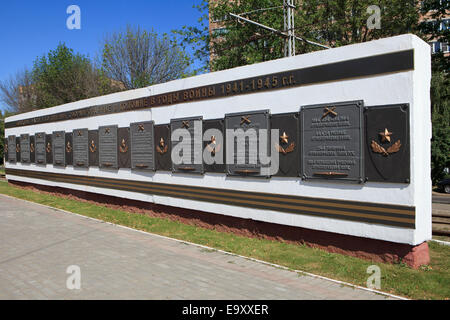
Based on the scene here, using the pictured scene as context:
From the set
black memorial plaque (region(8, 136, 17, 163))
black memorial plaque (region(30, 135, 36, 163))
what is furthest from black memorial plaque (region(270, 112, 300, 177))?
black memorial plaque (region(8, 136, 17, 163))

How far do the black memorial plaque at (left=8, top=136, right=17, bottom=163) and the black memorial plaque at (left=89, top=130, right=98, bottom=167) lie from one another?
9.59 meters

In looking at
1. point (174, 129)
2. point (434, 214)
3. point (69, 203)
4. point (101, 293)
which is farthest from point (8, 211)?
point (434, 214)

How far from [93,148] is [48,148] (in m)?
4.60

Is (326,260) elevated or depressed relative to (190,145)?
depressed

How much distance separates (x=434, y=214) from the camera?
347 inches

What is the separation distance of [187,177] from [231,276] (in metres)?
4.72

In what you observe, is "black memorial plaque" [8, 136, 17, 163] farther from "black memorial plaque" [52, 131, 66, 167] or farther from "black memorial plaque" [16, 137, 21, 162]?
"black memorial plaque" [52, 131, 66, 167]

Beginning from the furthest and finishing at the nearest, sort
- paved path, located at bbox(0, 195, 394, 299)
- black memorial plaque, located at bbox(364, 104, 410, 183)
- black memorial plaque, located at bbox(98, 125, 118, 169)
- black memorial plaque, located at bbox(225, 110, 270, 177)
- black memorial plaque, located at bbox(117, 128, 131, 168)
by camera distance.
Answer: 1. black memorial plaque, located at bbox(98, 125, 118, 169)
2. black memorial plaque, located at bbox(117, 128, 131, 168)
3. black memorial plaque, located at bbox(225, 110, 270, 177)
4. black memorial plaque, located at bbox(364, 104, 410, 183)
5. paved path, located at bbox(0, 195, 394, 299)

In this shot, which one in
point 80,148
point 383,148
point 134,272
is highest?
point 80,148

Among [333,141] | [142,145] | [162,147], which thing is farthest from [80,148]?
[333,141]

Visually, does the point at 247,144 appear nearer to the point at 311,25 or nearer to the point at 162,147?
the point at 162,147

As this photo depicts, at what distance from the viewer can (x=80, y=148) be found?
15961 millimetres

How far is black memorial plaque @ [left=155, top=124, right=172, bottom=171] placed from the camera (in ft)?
38.1

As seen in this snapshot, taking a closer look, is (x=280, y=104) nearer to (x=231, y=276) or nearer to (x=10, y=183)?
(x=231, y=276)
